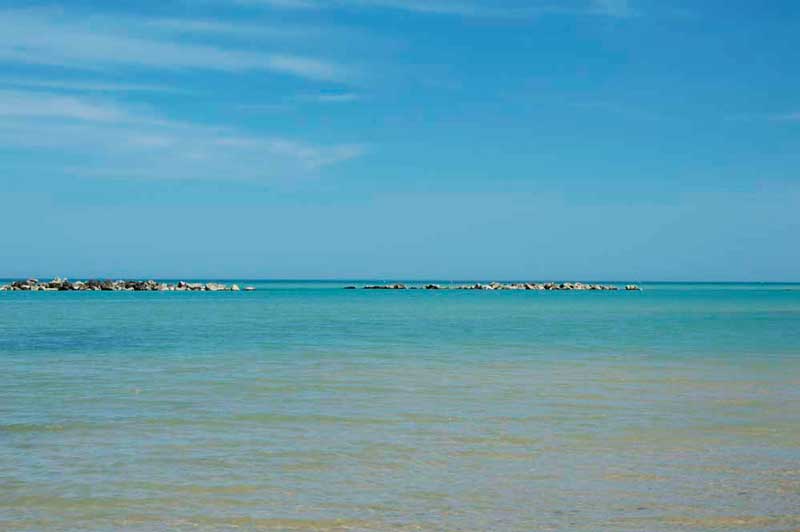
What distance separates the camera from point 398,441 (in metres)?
10.9

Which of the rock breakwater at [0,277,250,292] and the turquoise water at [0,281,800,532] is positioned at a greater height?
the rock breakwater at [0,277,250,292]

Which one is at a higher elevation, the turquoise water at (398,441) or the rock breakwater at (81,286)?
the rock breakwater at (81,286)

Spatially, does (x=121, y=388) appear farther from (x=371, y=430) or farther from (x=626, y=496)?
(x=626, y=496)

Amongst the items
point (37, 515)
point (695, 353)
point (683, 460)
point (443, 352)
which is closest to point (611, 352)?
point (695, 353)

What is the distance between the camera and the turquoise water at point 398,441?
7.87 meters

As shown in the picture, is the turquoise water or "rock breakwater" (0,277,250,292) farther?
"rock breakwater" (0,277,250,292)

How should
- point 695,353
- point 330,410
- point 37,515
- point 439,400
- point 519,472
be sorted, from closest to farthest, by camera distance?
point 37,515 → point 519,472 → point 330,410 → point 439,400 → point 695,353

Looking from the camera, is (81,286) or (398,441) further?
(81,286)

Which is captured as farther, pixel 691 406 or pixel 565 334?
pixel 565 334

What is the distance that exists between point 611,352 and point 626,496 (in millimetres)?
15875

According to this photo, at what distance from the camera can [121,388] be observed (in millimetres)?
15656

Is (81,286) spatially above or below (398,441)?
above

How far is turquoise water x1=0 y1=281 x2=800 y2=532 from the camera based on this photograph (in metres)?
7.87

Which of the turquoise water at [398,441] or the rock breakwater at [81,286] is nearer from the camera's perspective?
the turquoise water at [398,441]
